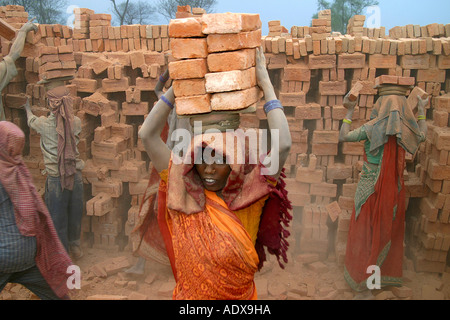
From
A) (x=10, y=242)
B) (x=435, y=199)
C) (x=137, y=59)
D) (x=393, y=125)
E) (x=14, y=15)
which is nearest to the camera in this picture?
(x=10, y=242)

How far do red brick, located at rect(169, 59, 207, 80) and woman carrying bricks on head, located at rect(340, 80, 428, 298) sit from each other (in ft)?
9.19

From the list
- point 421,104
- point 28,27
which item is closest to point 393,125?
point 421,104

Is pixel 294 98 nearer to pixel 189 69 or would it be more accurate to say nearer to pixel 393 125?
pixel 393 125

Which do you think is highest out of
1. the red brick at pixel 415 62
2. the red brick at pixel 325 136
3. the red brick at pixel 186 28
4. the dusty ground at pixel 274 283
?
the red brick at pixel 186 28

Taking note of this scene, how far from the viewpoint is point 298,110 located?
236 inches

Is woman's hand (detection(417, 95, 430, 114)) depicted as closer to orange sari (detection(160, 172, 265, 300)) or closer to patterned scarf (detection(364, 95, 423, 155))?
patterned scarf (detection(364, 95, 423, 155))

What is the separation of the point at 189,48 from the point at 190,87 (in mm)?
255

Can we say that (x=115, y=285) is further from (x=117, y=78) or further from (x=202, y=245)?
(x=202, y=245)

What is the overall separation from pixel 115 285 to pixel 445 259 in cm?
458

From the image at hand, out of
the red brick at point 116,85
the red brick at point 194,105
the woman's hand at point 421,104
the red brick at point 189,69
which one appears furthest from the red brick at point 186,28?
the red brick at point 116,85

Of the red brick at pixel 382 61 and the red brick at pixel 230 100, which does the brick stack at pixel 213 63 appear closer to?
the red brick at pixel 230 100

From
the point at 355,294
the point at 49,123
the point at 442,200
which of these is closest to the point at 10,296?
the point at 49,123

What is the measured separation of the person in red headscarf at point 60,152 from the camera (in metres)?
5.47

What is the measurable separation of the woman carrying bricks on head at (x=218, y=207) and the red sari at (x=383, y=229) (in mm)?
2642
